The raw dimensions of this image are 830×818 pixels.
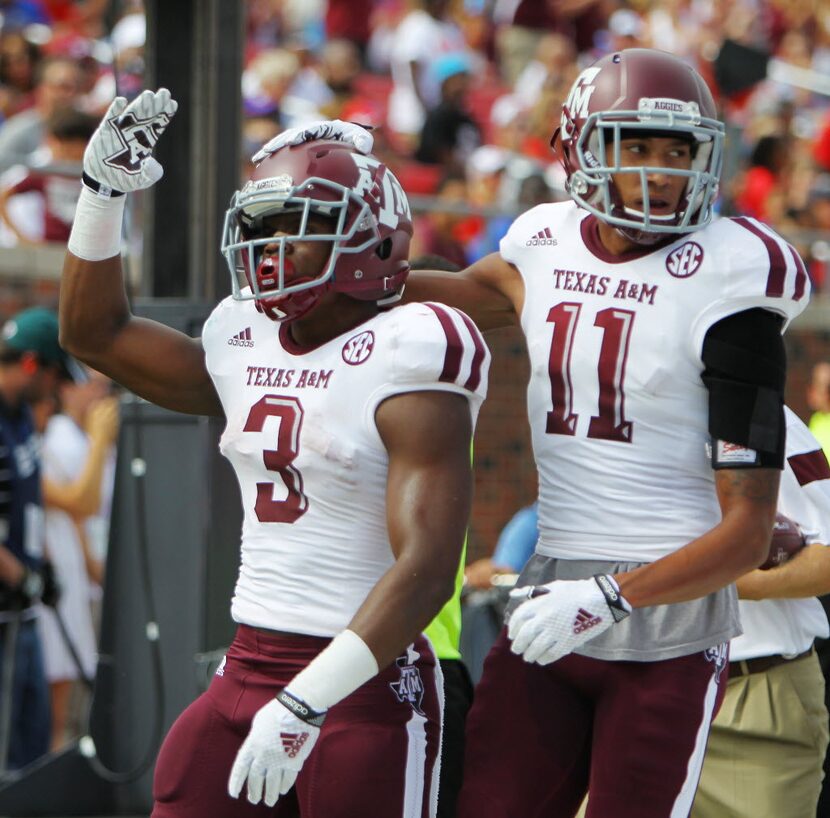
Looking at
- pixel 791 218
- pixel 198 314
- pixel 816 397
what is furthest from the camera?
pixel 791 218

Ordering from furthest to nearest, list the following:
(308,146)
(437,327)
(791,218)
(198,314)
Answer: (791,218) < (198,314) < (308,146) < (437,327)

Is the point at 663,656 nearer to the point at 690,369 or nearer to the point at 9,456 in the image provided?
the point at 690,369

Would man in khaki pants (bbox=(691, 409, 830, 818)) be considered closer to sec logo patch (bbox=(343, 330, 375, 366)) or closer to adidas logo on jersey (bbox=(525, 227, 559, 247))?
adidas logo on jersey (bbox=(525, 227, 559, 247))

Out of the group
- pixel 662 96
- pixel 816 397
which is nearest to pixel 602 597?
pixel 662 96

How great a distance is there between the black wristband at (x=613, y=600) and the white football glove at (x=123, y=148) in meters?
1.17

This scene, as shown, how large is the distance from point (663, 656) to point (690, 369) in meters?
0.53

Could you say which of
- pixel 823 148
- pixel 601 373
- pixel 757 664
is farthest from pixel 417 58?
pixel 601 373

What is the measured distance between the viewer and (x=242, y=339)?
320 cm

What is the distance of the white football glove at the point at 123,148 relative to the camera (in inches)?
128

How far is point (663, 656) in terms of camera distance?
3107 mm

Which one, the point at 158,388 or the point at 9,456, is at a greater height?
the point at 158,388

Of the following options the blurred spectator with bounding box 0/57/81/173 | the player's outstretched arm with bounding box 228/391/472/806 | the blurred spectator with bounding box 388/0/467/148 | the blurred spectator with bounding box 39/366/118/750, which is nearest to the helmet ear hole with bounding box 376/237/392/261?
the player's outstretched arm with bounding box 228/391/472/806

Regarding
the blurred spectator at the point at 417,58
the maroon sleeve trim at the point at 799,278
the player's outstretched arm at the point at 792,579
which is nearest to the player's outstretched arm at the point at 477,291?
the maroon sleeve trim at the point at 799,278

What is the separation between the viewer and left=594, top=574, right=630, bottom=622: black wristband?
117 inches
